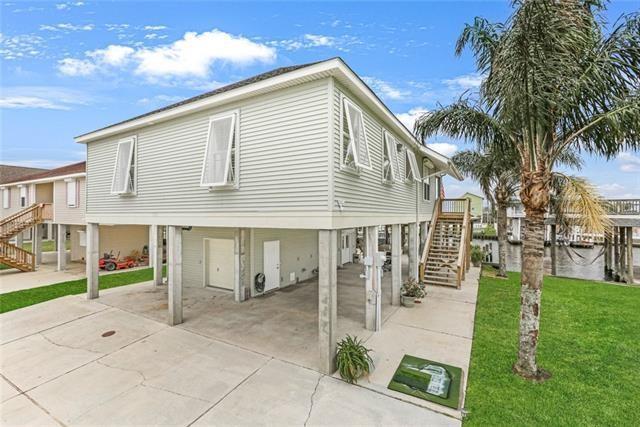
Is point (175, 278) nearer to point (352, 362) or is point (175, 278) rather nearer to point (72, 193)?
point (352, 362)

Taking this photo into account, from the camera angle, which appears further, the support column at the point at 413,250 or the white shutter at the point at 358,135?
the support column at the point at 413,250

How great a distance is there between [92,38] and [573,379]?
17367mm

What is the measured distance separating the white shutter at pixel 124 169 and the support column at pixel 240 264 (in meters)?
3.93

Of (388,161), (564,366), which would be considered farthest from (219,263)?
(564,366)

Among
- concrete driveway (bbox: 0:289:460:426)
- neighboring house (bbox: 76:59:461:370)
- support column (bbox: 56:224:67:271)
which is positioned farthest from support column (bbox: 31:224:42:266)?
concrete driveway (bbox: 0:289:460:426)

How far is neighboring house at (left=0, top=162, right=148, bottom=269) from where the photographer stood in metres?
15.7

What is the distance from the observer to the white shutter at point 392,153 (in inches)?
358

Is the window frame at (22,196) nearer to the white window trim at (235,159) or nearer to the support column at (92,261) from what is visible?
the support column at (92,261)

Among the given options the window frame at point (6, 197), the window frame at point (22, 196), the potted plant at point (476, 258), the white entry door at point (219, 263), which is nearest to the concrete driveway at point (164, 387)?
the white entry door at point (219, 263)

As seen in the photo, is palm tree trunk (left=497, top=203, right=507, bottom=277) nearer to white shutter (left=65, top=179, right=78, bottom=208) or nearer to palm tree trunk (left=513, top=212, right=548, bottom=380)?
palm tree trunk (left=513, top=212, right=548, bottom=380)

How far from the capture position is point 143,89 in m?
13.5

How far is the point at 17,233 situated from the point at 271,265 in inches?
635

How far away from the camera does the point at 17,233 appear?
16734 millimetres

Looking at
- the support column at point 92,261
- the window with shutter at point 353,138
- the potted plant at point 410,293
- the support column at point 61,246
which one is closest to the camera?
the window with shutter at point 353,138
